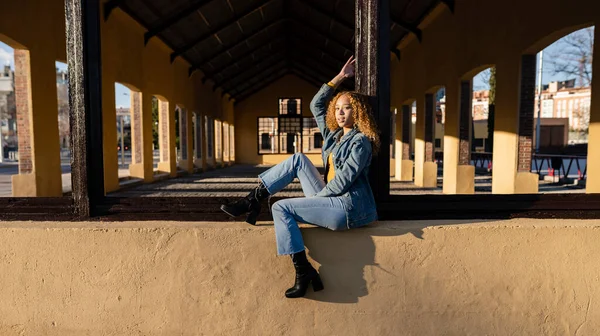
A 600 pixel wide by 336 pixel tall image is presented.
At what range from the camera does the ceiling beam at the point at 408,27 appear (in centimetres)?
1097

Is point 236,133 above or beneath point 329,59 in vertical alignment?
beneath

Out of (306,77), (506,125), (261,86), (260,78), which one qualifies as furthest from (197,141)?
(506,125)

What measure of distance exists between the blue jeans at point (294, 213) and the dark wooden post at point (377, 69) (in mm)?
545

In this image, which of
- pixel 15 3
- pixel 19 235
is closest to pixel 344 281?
pixel 19 235

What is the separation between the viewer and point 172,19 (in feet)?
36.5

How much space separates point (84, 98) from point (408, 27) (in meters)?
10.0

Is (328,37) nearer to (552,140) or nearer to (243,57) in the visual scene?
(243,57)

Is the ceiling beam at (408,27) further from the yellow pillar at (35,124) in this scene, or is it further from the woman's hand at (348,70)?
the woman's hand at (348,70)

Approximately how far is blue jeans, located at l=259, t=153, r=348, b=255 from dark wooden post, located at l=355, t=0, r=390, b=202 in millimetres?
545

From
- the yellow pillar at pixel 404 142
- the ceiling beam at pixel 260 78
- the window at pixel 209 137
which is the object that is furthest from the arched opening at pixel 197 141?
the yellow pillar at pixel 404 142

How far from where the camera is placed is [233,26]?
45.1 feet

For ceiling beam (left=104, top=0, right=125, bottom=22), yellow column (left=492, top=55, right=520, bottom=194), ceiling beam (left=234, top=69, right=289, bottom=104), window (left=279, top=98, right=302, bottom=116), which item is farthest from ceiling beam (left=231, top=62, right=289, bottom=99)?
yellow column (left=492, top=55, right=520, bottom=194)

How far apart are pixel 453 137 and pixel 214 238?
8.54 m

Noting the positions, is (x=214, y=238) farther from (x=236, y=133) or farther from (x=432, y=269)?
(x=236, y=133)
